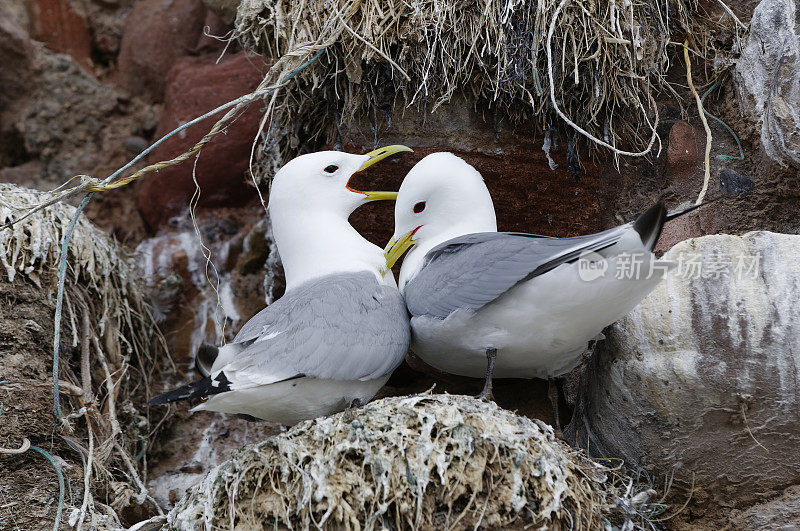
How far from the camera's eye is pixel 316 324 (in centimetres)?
234

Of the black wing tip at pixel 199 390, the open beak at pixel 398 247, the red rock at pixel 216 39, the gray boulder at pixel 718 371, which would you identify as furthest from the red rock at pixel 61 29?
the gray boulder at pixel 718 371

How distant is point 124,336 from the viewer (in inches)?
125

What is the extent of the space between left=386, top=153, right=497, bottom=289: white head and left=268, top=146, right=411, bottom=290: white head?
0.12 m

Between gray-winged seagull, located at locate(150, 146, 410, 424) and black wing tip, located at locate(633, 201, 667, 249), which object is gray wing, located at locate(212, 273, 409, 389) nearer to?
gray-winged seagull, located at locate(150, 146, 410, 424)

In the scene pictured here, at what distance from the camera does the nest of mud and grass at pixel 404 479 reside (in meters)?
1.99

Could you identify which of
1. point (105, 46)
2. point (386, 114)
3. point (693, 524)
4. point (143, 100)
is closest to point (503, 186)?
point (386, 114)

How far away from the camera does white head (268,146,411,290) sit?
2770 mm

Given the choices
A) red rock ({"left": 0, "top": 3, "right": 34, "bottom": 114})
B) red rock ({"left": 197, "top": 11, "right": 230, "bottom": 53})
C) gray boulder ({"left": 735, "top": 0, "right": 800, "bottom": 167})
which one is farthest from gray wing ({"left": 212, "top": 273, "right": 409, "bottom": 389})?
red rock ({"left": 0, "top": 3, "right": 34, "bottom": 114})

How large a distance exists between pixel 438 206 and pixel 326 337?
705 mm

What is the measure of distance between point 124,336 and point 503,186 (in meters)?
1.45

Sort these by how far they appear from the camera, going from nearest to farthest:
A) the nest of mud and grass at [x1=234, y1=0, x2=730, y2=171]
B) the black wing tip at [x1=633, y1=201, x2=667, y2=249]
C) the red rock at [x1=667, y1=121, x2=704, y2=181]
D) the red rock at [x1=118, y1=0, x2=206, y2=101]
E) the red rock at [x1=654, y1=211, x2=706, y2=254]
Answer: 1. the black wing tip at [x1=633, y1=201, x2=667, y2=249]
2. the nest of mud and grass at [x1=234, y1=0, x2=730, y2=171]
3. the red rock at [x1=654, y1=211, x2=706, y2=254]
4. the red rock at [x1=667, y1=121, x2=704, y2=181]
5. the red rock at [x1=118, y1=0, x2=206, y2=101]

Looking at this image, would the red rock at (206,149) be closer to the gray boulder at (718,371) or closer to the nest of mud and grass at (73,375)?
the nest of mud and grass at (73,375)

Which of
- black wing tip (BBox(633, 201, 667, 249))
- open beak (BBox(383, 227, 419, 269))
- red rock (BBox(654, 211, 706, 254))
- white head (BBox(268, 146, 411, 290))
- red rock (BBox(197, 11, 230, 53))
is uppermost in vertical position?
red rock (BBox(197, 11, 230, 53))

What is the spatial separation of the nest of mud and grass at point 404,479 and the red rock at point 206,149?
1821 millimetres
